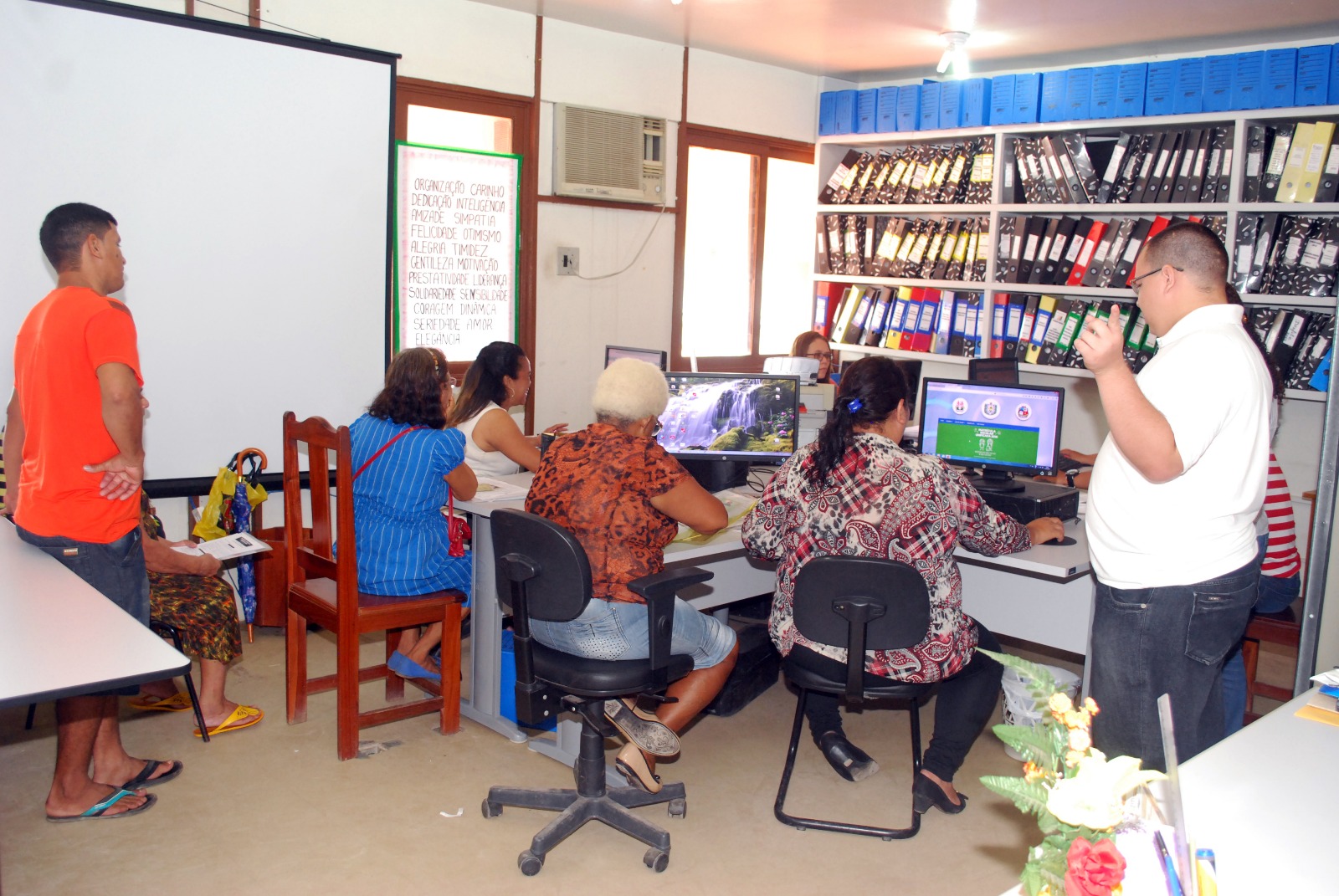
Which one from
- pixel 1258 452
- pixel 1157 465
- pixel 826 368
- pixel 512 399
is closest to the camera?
pixel 1157 465

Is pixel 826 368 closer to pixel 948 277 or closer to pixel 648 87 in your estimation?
pixel 948 277

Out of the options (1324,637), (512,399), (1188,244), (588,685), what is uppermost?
(1188,244)

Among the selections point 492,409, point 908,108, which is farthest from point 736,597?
point 908,108

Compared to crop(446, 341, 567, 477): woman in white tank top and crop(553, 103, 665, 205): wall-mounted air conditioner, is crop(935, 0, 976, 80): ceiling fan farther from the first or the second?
crop(446, 341, 567, 477): woman in white tank top

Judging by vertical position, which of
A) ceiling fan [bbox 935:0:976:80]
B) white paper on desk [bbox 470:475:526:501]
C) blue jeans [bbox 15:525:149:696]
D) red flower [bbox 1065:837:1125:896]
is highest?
ceiling fan [bbox 935:0:976:80]

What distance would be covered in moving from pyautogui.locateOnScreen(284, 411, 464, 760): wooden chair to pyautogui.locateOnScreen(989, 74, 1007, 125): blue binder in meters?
3.64

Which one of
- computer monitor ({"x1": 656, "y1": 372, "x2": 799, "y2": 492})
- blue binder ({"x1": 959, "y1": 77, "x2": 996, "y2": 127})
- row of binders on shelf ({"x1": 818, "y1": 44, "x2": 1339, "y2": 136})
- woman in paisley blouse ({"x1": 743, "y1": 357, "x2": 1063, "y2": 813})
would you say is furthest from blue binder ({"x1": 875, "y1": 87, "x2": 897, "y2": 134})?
woman in paisley blouse ({"x1": 743, "y1": 357, "x2": 1063, "y2": 813})

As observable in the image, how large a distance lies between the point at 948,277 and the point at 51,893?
4632 mm

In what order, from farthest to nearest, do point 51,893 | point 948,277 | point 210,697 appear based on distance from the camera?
point 948,277
point 210,697
point 51,893

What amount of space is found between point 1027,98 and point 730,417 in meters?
2.62

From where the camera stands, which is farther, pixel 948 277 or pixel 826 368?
pixel 948 277

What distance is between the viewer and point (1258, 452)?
Result: 2059mm

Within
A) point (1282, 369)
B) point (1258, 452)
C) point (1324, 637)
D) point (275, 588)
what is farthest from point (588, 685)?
point (1282, 369)

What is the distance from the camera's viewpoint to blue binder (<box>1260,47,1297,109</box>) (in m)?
4.30
